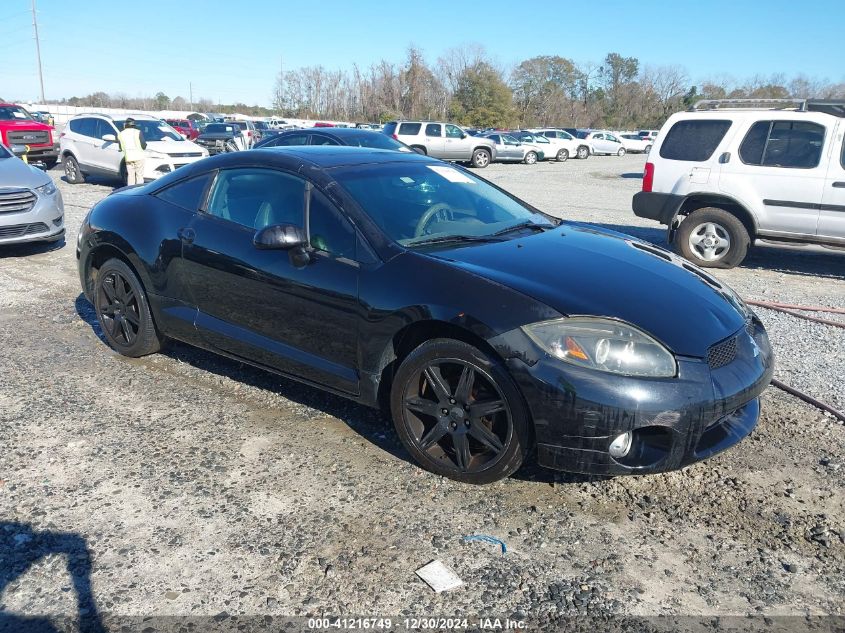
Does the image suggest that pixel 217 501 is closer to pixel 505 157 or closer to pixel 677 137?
pixel 677 137

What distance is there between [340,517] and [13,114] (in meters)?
21.3

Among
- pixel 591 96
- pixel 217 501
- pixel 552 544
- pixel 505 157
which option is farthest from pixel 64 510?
pixel 591 96

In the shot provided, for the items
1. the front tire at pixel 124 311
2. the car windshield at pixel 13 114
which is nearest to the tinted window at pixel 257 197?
the front tire at pixel 124 311

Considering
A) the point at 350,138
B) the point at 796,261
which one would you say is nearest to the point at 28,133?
the point at 350,138

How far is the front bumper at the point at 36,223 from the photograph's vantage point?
8.15m

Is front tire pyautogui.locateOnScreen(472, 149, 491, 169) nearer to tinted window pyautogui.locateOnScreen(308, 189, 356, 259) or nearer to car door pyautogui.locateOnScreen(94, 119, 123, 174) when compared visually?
car door pyautogui.locateOnScreen(94, 119, 123, 174)

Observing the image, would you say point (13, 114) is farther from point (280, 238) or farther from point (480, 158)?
point (280, 238)

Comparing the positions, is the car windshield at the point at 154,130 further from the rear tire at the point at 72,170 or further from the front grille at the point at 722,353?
the front grille at the point at 722,353

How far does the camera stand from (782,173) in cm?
803

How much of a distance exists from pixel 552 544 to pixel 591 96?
9128 cm

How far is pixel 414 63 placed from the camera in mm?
72375

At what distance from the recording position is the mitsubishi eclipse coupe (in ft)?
9.75

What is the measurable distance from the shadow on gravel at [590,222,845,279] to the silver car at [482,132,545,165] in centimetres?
2084

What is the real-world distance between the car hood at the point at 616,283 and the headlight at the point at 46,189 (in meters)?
6.95
